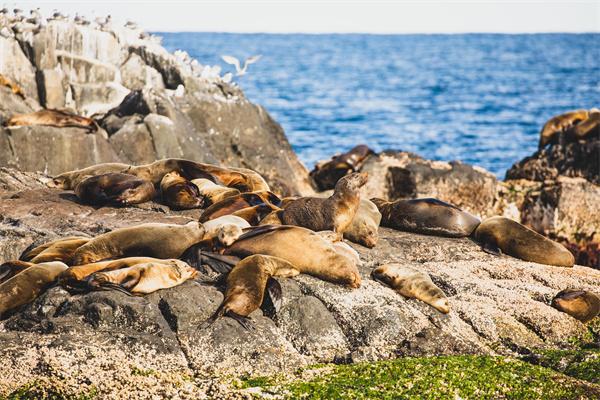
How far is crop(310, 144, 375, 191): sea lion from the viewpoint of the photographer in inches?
570

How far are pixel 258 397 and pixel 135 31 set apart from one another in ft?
47.1

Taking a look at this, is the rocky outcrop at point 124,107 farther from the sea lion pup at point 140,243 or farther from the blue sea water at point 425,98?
the sea lion pup at point 140,243

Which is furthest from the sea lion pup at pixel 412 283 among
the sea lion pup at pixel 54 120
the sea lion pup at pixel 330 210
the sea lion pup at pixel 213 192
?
the sea lion pup at pixel 54 120

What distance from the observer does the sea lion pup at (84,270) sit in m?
4.23

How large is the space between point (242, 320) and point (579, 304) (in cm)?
293

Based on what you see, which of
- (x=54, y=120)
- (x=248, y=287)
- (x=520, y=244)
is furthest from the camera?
(x=54, y=120)

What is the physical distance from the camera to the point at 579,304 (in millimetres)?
4922

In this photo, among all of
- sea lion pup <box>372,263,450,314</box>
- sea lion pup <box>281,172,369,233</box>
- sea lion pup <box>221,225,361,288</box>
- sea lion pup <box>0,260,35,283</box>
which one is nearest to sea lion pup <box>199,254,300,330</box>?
sea lion pup <box>221,225,361,288</box>

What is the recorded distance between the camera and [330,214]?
6.00 metres

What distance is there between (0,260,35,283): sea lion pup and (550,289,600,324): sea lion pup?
446 centimetres

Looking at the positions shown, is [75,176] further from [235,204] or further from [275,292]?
[275,292]

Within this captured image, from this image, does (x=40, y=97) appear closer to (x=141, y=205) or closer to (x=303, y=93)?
(x=141, y=205)

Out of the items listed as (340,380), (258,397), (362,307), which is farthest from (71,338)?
(362,307)

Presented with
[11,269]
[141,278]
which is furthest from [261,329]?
[11,269]
